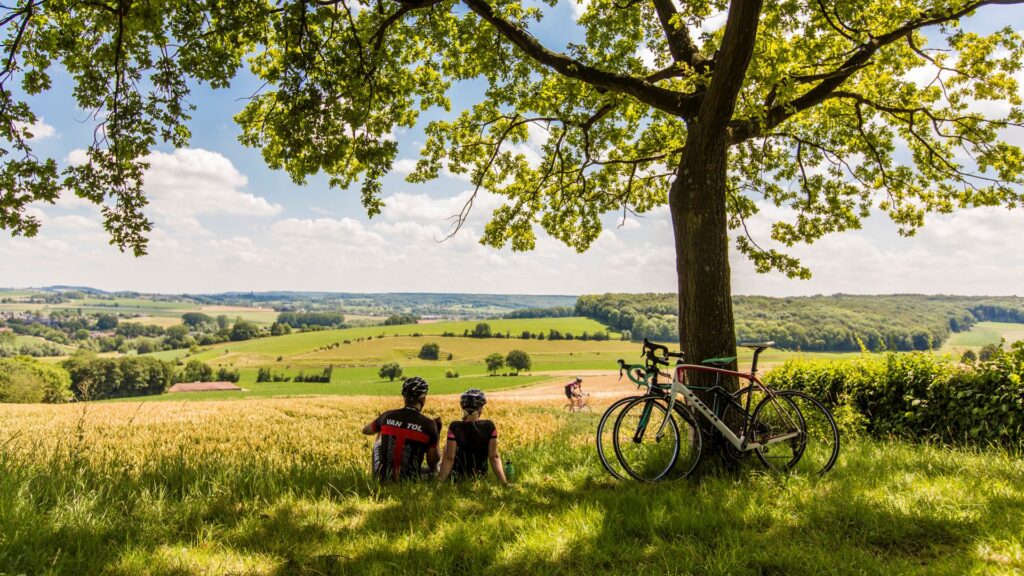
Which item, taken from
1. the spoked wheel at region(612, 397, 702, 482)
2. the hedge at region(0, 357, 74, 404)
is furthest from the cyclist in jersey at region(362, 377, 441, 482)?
the hedge at region(0, 357, 74, 404)

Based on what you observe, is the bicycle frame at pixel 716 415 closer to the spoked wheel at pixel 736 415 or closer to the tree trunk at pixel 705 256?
the spoked wheel at pixel 736 415

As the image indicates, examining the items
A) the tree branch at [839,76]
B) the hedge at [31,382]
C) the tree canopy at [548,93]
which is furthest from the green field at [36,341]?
the tree branch at [839,76]

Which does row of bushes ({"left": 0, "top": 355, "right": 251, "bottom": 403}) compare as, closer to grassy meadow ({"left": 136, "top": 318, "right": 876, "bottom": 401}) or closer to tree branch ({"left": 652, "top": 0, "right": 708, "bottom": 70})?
grassy meadow ({"left": 136, "top": 318, "right": 876, "bottom": 401})

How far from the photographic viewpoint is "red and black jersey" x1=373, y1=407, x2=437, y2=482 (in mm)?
5730

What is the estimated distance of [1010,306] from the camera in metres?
74.6

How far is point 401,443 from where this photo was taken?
19.0 ft

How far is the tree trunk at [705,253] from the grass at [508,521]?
1736 mm

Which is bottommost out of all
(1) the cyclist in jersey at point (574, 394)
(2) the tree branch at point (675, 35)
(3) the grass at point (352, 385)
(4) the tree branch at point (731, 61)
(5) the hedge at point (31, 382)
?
(3) the grass at point (352, 385)

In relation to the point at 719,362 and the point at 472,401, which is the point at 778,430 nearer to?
the point at 719,362

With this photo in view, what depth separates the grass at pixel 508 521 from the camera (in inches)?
137

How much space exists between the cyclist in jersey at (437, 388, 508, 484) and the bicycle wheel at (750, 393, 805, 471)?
2867mm

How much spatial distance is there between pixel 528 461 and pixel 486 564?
3641 mm

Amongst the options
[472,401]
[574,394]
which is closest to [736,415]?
[472,401]

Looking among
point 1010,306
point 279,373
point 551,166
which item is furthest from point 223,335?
point 1010,306
